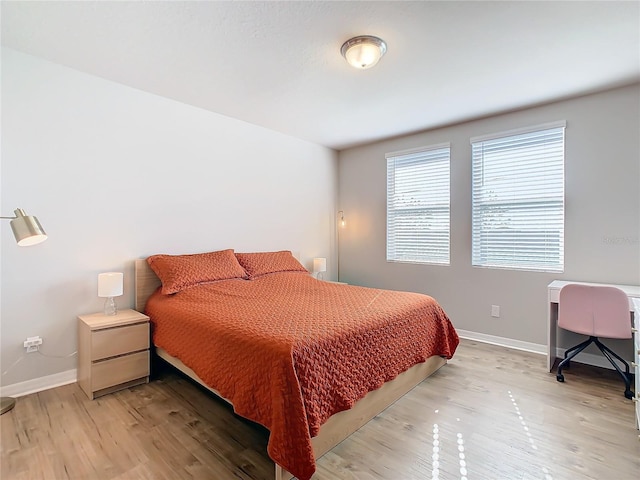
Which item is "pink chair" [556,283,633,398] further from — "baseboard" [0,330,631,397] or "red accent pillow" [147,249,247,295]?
"red accent pillow" [147,249,247,295]

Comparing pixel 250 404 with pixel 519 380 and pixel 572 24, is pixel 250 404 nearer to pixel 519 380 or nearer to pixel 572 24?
pixel 519 380

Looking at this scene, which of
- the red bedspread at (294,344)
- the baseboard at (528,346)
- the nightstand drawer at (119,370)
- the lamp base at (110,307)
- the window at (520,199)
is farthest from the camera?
the window at (520,199)

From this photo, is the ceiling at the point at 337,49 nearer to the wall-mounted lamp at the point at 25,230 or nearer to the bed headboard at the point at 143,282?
the wall-mounted lamp at the point at 25,230

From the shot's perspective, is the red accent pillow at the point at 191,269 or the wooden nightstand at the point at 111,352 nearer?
the wooden nightstand at the point at 111,352

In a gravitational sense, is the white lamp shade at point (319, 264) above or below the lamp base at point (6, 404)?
above

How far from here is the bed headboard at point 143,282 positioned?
2.92 meters

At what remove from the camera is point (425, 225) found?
4.14 meters

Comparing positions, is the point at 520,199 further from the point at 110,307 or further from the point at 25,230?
the point at 25,230

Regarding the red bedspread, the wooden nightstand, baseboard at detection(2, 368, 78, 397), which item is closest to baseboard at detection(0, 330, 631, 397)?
baseboard at detection(2, 368, 78, 397)

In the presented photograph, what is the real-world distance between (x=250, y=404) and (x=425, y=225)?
3.17 metres

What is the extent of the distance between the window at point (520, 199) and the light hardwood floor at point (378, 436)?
1262 mm

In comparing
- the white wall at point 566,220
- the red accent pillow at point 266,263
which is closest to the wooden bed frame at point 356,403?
the red accent pillow at point 266,263

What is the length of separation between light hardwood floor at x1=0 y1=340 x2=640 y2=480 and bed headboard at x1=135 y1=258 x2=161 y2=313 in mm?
756

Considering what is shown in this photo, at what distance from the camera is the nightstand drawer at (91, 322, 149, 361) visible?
7.70ft
